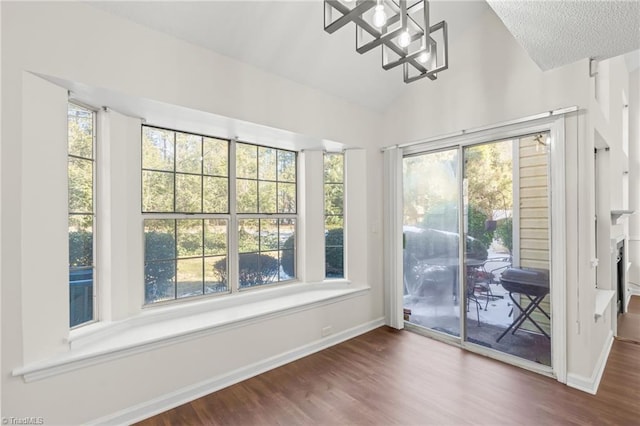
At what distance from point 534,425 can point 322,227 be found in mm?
2552

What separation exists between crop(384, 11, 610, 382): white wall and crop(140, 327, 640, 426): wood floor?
26 cm

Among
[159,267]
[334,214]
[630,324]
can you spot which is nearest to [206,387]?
[159,267]

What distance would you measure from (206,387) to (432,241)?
2.74m

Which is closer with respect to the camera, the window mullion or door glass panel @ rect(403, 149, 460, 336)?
the window mullion

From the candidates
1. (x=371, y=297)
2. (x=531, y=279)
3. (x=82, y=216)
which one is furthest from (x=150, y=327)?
(x=531, y=279)

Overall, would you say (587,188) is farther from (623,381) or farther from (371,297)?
(371,297)

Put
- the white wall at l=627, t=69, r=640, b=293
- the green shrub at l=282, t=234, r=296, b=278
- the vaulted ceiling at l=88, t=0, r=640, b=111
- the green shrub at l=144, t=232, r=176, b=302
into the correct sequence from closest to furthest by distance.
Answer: the vaulted ceiling at l=88, t=0, r=640, b=111
the green shrub at l=144, t=232, r=176, b=302
the green shrub at l=282, t=234, r=296, b=278
the white wall at l=627, t=69, r=640, b=293

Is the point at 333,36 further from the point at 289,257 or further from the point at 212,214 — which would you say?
the point at 289,257

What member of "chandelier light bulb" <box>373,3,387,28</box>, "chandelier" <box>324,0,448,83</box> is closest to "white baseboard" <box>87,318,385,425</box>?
"chandelier" <box>324,0,448,83</box>

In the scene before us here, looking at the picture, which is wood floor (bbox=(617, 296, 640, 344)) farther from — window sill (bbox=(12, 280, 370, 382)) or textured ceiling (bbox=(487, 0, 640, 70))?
textured ceiling (bbox=(487, 0, 640, 70))

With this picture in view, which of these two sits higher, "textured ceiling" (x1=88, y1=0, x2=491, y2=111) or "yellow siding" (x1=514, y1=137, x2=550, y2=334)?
"textured ceiling" (x1=88, y1=0, x2=491, y2=111)

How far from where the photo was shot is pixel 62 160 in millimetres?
1903

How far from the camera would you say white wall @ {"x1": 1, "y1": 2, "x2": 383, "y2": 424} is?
1.67 m

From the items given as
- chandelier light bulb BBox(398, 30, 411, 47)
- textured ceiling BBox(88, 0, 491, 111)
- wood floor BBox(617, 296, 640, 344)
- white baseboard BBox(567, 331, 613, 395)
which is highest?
textured ceiling BBox(88, 0, 491, 111)
